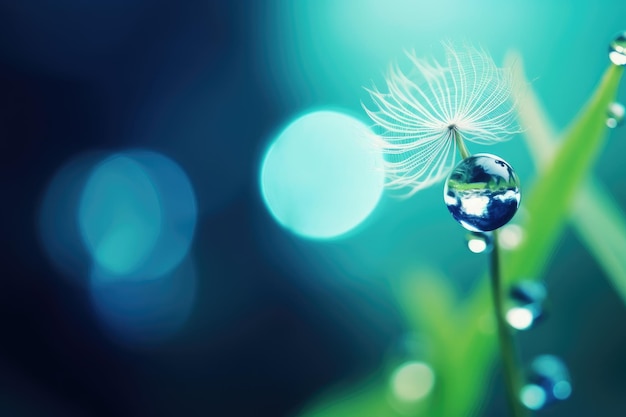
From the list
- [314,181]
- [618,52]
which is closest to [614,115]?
[618,52]

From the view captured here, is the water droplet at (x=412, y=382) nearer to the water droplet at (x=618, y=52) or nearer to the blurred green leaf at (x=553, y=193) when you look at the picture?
the blurred green leaf at (x=553, y=193)

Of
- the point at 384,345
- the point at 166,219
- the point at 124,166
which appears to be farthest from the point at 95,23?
the point at 384,345

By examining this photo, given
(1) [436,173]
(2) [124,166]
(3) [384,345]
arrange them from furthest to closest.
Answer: (2) [124,166], (3) [384,345], (1) [436,173]

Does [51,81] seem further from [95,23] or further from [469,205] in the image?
[469,205]

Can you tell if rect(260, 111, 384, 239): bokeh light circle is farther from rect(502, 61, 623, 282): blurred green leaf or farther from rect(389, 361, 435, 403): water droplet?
rect(502, 61, 623, 282): blurred green leaf

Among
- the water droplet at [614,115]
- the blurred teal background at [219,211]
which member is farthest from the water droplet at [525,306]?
the blurred teal background at [219,211]

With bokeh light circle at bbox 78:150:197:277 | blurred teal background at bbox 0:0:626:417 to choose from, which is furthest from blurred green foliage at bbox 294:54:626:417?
bokeh light circle at bbox 78:150:197:277
